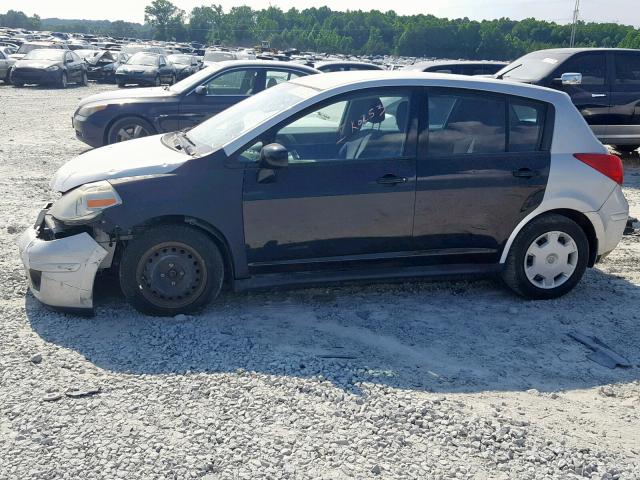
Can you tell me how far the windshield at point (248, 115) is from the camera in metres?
5.61

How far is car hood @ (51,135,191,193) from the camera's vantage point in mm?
5277

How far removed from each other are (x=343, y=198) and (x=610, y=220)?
7.78 feet

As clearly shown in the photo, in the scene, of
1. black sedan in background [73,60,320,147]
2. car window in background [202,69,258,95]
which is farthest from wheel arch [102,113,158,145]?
car window in background [202,69,258,95]

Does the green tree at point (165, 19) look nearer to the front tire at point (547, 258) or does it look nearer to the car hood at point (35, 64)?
the car hood at point (35, 64)

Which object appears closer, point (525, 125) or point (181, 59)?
point (525, 125)

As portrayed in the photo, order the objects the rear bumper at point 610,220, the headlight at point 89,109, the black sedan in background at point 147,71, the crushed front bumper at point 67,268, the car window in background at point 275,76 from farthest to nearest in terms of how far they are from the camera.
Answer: the black sedan in background at point 147,71, the car window in background at point 275,76, the headlight at point 89,109, the rear bumper at point 610,220, the crushed front bumper at point 67,268

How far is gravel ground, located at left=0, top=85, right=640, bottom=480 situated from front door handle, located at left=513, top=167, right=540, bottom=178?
106 cm

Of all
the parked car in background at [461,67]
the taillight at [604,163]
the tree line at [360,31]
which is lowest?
the taillight at [604,163]

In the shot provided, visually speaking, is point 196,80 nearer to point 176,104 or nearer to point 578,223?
point 176,104

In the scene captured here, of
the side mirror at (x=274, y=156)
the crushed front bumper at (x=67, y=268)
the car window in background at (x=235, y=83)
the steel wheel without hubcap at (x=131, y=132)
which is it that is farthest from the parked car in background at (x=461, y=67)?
the crushed front bumper at (x=67, y=268)

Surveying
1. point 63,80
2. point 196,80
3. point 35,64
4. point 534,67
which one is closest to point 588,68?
point 534,67

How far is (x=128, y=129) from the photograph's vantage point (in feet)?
36.9

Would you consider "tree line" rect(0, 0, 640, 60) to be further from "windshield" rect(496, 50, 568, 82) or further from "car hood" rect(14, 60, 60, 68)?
"windshield" rect(496, 50, 568, 82)

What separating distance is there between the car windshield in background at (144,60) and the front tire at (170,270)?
24569 millimetres
